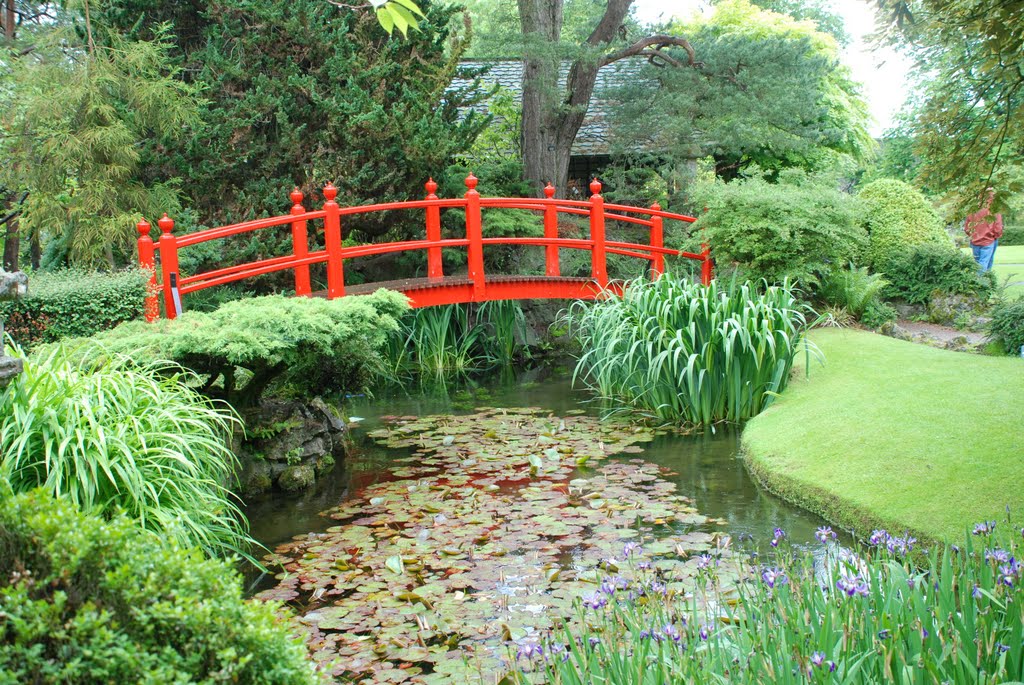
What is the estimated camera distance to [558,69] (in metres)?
11.8

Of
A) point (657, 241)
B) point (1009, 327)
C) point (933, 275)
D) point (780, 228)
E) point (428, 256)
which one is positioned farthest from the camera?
point (933, 275)

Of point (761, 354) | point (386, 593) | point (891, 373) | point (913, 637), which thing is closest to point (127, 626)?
point (913, 637)

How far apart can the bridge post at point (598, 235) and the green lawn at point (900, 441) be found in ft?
8.73

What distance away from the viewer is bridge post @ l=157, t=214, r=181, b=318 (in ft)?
24.4

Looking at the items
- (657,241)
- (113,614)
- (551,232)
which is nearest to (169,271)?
(551,232)

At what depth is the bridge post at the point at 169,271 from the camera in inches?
292

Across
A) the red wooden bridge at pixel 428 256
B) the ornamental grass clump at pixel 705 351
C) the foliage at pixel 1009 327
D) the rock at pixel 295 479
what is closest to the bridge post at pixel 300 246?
the red wooden bridge at pixel 428 256

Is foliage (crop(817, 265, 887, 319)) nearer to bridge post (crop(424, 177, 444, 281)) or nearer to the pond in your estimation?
the pond

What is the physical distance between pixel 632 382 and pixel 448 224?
446cm

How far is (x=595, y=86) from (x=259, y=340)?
32.1 ft

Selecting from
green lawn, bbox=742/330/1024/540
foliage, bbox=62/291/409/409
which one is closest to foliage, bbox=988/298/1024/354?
green lawn, bbox=742/330/1024/540

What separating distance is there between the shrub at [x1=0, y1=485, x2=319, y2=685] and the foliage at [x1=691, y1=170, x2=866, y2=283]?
Answer: 759cm

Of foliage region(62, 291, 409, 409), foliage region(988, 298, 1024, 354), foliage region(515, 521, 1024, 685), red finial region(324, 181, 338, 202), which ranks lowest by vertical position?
foliage region(988, 298, 1024, 354)

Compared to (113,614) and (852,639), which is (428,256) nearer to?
(852,639)
